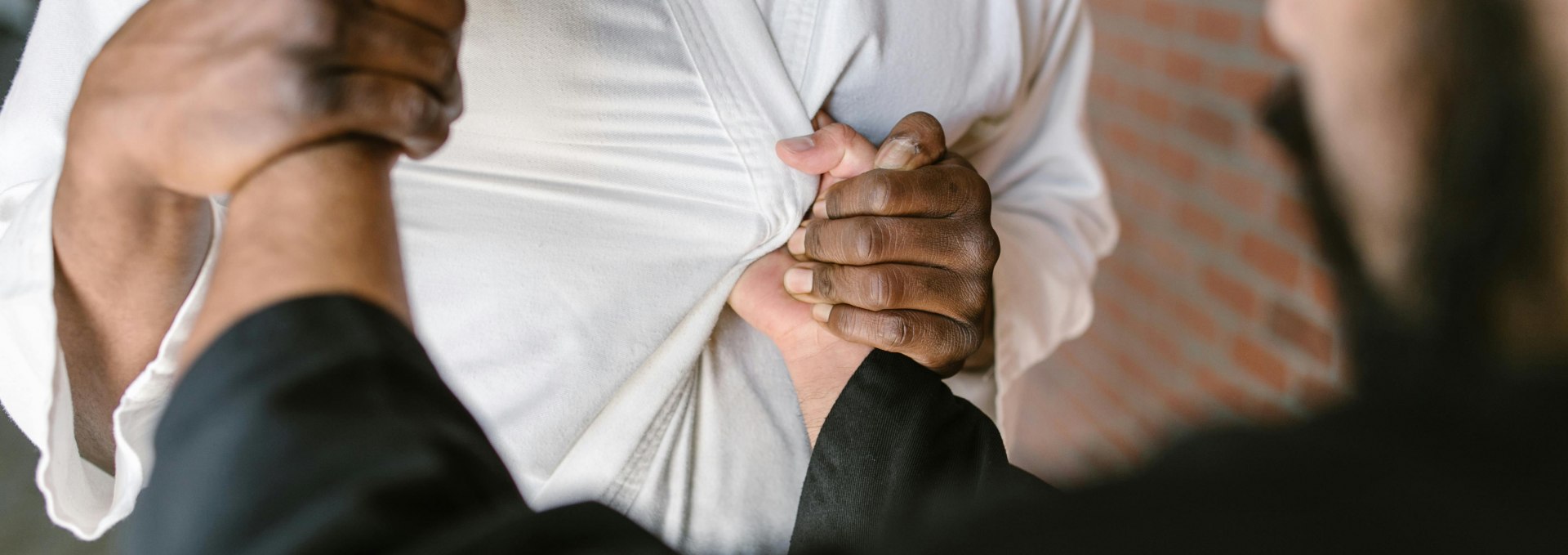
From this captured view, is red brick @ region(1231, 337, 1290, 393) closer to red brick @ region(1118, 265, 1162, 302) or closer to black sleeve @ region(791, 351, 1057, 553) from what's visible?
red brick @ region(1118, 265, 1162, 302)

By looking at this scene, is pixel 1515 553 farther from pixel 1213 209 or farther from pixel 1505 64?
pixel 1213 209

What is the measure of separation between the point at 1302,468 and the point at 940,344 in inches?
18.3

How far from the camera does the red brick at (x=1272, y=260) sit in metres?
1.42

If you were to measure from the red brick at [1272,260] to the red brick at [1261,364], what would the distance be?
0.12 m

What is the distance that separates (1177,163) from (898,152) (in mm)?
1159

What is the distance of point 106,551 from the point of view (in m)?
2.21

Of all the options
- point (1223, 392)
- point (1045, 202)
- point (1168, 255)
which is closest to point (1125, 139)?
point (1168, 255)

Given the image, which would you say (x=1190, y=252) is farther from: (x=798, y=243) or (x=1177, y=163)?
(x=798, y=243)

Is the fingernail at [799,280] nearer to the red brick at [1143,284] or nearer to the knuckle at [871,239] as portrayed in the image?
the knuckle at [871,239]

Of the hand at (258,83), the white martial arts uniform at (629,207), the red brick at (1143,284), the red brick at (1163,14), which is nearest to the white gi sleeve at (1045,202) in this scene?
the white martial arts uniform at (629,207)

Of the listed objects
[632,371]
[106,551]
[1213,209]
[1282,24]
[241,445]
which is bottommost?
[106,551]

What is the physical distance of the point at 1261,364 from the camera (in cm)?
151

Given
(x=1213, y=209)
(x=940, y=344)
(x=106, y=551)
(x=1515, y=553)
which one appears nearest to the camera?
(x=1515, y=553)

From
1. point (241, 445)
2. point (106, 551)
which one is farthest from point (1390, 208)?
point (106, 551)
